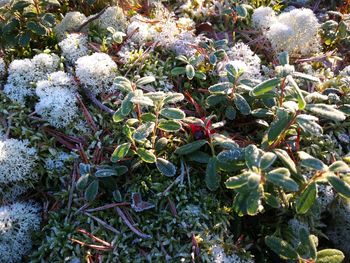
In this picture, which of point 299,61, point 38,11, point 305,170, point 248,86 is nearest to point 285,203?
point 305,170

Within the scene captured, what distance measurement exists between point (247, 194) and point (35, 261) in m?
1.18

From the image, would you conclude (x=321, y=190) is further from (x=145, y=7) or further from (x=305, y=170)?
(x=145, y=7)

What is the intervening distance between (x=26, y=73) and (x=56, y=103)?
376 mm

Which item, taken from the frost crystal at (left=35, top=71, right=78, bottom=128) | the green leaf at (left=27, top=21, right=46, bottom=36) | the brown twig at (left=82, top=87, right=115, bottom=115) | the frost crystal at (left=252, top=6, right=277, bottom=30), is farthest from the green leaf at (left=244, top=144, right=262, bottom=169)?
the green leaf at (left=27, top=21, right=46, bottom=36)

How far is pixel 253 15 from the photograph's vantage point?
3.13 meters

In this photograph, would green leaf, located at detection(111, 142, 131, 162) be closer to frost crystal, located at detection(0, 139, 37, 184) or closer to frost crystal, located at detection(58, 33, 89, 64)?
frost crystal, located at detection(0, 139, 37, 184)

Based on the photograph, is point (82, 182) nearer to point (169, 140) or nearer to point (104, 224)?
point (104, 224)

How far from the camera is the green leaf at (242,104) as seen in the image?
94.4 inches

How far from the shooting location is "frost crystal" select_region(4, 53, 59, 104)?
2652mm

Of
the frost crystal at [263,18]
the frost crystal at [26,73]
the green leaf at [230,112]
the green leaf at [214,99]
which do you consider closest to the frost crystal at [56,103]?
the frost crystal at [26,73]

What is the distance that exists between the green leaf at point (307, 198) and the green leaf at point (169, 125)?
0.74 m

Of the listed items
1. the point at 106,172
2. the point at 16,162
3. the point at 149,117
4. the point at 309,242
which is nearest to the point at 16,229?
the point at 16,162

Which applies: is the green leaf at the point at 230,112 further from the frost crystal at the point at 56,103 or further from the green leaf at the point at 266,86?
the frost crystal at the point at 56,103

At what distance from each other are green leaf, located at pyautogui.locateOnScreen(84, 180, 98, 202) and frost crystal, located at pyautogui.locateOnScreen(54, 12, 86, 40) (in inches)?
50.9
